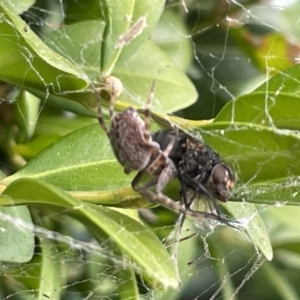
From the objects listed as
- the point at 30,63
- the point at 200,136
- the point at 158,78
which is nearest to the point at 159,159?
the point at 200,136

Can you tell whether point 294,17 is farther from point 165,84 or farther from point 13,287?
point 13,287

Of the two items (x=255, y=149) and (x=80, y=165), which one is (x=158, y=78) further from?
(x=255, y=149)

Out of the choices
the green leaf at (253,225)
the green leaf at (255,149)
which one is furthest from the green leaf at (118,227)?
the green leaf at (253,225)

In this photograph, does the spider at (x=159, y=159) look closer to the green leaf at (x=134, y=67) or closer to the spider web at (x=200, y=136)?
the spider web at (x=200, y=136)

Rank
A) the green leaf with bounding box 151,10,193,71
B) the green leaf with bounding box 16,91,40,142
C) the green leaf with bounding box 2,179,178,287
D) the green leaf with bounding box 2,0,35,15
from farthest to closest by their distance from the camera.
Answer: the green leaf with bounding box 151,10,193,71 < the green leaf with bounding box 16,91,40,142 < the green leaf with bounding box 2,0,35,15 < the green leaf with bounding box 2,179,178,287

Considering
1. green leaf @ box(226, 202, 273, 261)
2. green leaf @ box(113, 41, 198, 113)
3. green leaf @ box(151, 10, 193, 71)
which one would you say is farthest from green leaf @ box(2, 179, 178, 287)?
green leaf @ box(151, 10, 193, 71)

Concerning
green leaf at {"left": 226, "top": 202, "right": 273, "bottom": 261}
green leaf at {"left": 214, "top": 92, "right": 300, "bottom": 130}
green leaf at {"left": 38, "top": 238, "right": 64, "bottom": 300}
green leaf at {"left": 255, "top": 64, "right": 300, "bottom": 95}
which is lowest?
green leaf at {"left": 38, "top": 238, "right": 64, "bottom": 300}

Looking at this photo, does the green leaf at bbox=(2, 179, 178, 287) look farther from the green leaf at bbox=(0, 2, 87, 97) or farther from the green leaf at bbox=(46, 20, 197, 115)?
the green leaf at bbox=(46, 20, 197, 115)
